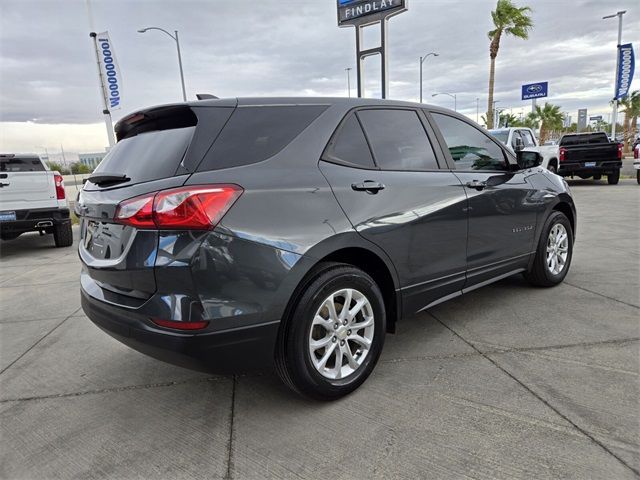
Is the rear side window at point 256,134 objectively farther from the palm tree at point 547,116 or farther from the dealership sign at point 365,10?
the palm tree at point 547,116

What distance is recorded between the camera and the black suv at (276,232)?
2090 millimetres

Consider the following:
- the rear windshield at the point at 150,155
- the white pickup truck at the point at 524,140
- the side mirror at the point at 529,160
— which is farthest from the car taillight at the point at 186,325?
the white pickup truck at the point at 524,140

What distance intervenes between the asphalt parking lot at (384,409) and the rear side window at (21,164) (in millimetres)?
4978

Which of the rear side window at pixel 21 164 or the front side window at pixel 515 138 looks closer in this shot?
the rear side window at pixel 21 164

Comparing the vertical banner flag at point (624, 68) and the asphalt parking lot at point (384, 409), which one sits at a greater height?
the vertical banner flag at point (624, 68)

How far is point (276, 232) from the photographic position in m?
2.23

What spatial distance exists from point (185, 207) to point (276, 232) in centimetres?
45

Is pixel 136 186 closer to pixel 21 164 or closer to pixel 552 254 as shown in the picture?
pixel 552 254

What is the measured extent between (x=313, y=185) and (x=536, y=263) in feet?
9.32

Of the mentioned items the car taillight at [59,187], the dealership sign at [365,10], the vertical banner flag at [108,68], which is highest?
the dealership sign at [365,10]

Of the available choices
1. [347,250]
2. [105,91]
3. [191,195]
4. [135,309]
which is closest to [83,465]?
[135,309]

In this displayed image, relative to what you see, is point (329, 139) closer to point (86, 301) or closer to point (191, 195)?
point (191, 195)

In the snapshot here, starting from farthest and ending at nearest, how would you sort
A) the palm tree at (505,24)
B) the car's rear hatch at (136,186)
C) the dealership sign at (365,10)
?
the palm tree at (505,24) < the dealership sign at (365,10) < the car's rear hatch at (136,186)

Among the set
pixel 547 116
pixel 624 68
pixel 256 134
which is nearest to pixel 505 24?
pixel 624 68
